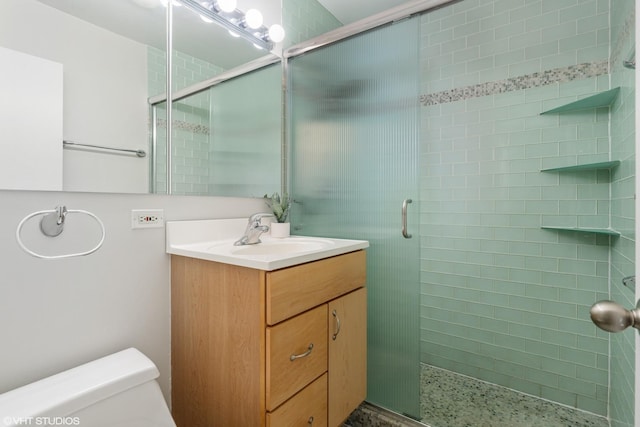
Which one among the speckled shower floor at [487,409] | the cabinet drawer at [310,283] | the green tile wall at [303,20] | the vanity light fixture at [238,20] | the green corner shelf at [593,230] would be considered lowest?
the speckled shower floor at [487,409]

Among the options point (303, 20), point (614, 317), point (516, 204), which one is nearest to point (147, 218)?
point (614, 317)

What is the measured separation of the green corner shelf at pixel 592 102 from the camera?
1.47 meters

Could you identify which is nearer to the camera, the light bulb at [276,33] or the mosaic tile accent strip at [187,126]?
the mosaic tile accent strip at [187,126]

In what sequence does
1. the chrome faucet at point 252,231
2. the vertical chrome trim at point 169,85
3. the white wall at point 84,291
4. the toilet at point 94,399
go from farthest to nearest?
the chrome faucet at point 252,231 → the vertical chrome trim at point 169,85 → the white wall at point 84,291 → the toilet at point 94,399

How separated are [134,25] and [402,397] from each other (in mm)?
1925

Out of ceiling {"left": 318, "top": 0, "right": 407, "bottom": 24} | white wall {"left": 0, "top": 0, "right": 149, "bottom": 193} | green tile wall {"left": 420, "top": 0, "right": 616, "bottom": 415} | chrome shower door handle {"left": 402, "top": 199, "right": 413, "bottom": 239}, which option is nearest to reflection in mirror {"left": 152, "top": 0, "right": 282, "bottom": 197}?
white wall {"left": 0, "top": 0, "right": 149, "bottom": 193}

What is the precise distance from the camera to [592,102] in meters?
1.58

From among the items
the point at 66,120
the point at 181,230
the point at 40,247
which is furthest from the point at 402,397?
the point at 66,120

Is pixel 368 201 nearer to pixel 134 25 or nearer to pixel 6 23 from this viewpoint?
pixel 134 25

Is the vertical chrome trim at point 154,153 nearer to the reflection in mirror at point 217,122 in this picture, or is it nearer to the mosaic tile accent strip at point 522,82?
the reflection in mirror at point 217,122

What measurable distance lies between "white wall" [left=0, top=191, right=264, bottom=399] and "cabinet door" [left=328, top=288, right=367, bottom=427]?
2.19ft

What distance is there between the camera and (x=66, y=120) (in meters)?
1.00

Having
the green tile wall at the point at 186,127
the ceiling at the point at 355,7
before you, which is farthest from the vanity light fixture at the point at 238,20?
the ceiling at the point at 355,7

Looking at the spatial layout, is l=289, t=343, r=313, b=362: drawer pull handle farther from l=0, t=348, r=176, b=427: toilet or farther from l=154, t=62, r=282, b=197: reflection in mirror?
l=154, t=62, r=282, b=197: reflection in mirror
